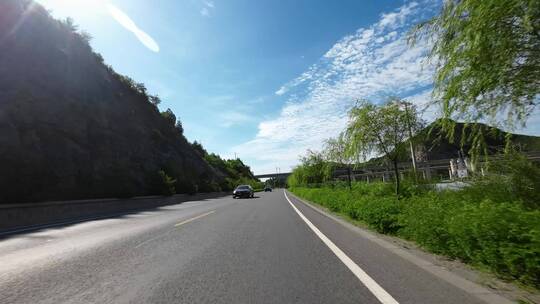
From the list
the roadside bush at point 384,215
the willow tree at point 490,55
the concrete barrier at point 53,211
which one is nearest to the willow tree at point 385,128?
the roadside bush at point 384,215

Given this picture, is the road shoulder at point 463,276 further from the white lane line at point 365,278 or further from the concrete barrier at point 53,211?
the concrete barrier at point 53,211

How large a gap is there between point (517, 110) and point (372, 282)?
330 cm

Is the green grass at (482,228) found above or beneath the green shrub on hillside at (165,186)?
beneath

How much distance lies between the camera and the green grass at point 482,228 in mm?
4266

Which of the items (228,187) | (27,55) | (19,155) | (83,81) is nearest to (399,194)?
(19,155)

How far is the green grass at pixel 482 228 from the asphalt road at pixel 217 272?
69cm

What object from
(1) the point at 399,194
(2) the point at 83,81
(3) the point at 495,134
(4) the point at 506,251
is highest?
(2) the point at 83,81

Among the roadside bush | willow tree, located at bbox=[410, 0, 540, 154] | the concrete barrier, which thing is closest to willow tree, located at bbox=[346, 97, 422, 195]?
the roadside bush

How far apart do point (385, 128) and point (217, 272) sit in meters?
10.5

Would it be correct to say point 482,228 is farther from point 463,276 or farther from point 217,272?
point 217,272

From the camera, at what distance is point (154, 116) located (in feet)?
202

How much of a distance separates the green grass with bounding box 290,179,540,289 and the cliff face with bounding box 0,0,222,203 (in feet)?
72.8

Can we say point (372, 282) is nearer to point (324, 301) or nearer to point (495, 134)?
point (324, 301)

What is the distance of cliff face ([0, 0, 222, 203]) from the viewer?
88.5 ft
